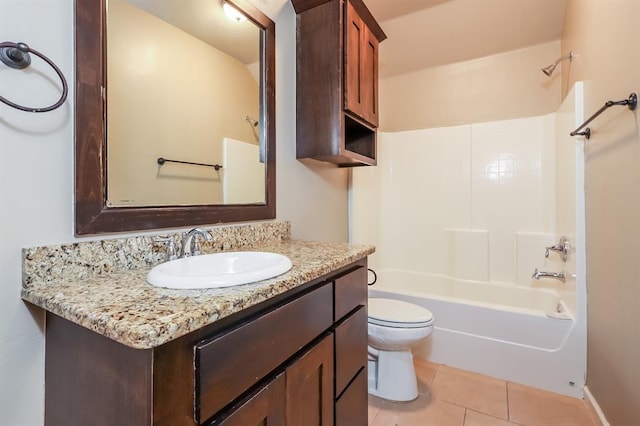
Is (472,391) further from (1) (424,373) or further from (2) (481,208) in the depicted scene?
(2) (481,208)

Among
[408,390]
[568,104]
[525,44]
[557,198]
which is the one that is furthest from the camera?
[525,44]

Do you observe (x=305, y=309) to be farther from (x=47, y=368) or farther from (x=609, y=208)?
(x=609, y=208)

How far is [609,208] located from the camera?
141 centimetres

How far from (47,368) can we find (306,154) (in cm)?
127

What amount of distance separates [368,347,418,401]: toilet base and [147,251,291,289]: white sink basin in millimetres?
1151

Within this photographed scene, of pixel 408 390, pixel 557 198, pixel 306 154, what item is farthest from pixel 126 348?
pixel 557 198

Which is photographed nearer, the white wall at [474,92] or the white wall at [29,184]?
the white wall at [29,184]

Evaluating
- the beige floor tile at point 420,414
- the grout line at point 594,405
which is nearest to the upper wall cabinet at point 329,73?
the beige floor tile at point 420,414

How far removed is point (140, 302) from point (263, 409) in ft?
1.21

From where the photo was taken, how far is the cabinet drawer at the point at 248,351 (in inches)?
22.0

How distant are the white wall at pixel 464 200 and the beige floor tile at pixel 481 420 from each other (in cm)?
125

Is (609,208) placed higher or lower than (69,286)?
higher

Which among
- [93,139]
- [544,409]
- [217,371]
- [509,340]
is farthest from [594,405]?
[93,139]

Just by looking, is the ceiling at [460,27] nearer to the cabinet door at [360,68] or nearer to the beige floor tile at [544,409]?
the cabinet door at [360,68]
